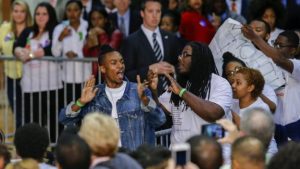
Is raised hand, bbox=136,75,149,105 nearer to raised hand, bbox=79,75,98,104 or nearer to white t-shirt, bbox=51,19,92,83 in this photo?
raised hand, bbox=79,75,98,104

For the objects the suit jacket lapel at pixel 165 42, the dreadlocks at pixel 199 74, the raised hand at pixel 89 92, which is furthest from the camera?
the suit jacket lapel at pixel 165 42

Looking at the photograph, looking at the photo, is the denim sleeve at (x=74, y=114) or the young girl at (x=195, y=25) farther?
the young girl at (x=195, y=25)

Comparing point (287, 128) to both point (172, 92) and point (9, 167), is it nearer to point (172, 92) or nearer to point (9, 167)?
point (172, 92)

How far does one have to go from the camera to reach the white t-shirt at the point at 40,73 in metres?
16.5

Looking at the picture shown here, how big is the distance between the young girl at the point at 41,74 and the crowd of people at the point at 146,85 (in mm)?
13

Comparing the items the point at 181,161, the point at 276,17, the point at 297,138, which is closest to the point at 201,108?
the point at 297,138

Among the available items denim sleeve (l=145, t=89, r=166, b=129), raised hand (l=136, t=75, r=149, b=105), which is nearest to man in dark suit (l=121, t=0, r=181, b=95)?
denim sleeve (l=145, t=89, r=166, b=129)

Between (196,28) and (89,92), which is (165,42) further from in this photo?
(89,92)

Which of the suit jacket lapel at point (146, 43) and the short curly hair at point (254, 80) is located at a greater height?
the suit jacket lapel at point (146, 43)

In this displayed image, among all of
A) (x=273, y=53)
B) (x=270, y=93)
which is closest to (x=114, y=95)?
(x=273, y=53)

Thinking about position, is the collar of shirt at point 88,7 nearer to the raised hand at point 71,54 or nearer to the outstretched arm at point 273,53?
the raised hand at point 71,54

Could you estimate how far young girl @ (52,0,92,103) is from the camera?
1648 centimetres

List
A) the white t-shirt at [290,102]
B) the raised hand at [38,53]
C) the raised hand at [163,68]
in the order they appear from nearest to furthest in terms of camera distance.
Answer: the raised hand at [163,68]
the white t-shirt at [290,102]
the raised hand at [38,53]

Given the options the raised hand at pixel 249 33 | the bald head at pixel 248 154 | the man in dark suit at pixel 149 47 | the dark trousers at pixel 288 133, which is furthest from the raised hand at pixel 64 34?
the bald head at pixel 248 154
